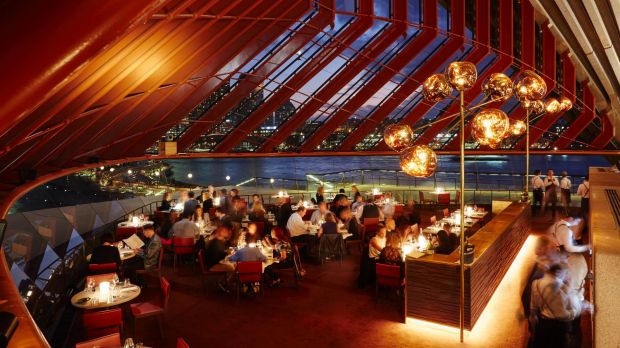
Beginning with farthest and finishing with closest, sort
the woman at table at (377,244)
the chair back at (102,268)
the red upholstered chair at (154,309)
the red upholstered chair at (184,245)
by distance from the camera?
1. the red upholstered chair at (184,245)
2. the woman at table at (377,244)
3. the chair back at (102,268)
4. the red upholstered chair at (154,309)

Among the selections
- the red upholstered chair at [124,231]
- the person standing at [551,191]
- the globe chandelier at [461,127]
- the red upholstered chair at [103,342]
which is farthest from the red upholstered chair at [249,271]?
the person standing at [551,191]

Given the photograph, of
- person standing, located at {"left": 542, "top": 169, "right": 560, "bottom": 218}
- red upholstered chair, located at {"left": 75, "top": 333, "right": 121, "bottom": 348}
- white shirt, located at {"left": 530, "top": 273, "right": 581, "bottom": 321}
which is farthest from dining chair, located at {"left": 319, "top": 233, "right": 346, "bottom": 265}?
person standing, located at {"left": 542, "top": 169, "right": 560, "bottom": 218}

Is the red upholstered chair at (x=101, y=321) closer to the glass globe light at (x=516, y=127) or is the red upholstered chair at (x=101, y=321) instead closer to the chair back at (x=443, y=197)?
the glass globe light at (x=516, y=127)

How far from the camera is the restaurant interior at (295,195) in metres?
4.62

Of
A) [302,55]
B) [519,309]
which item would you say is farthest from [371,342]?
[302,55]

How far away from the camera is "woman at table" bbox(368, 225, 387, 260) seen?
7945 mm

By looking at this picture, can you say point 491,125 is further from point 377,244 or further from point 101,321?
point 101,321

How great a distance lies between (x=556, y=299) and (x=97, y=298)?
5.73 metres

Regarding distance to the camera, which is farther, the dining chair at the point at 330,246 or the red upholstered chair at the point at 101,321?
the dining chair at the point at 330,246

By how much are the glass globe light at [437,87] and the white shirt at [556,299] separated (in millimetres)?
2471

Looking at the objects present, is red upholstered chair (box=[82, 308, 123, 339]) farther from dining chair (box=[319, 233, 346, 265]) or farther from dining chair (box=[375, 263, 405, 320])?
dining chair (box=[319, 233, 346, 265])

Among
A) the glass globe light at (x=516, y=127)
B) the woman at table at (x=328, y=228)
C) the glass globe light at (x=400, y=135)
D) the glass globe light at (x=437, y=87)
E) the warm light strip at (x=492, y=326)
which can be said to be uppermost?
the glass globe light at (x=437, y=87)

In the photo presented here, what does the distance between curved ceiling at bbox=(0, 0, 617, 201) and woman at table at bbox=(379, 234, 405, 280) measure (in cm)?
240

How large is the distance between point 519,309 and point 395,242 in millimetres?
2120
